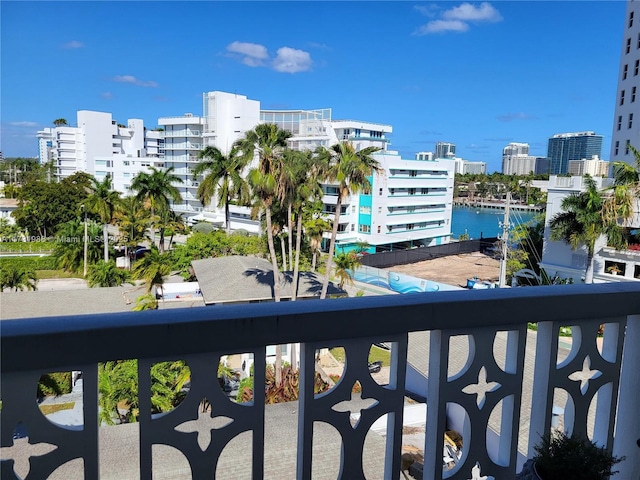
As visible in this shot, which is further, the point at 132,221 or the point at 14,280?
the point at 132,221

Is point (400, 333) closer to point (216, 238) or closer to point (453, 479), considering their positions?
point (453, 479)

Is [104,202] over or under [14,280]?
over

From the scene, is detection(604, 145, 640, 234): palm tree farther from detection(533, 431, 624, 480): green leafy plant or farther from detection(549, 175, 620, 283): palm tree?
detection(533, 431, 624, 480): green leafy plant

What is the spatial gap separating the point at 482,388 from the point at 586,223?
20257mm

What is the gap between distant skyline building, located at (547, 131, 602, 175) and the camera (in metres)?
79.8

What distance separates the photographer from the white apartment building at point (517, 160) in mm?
116056

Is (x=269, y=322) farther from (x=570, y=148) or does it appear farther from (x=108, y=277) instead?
(x=570, y=148)

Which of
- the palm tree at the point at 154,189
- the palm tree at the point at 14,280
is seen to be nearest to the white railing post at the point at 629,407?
the palm tree at the point at 14,280

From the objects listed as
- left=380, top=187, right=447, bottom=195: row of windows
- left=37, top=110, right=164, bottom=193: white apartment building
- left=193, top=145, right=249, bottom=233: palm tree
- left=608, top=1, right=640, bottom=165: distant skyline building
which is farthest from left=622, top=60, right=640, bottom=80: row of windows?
left=37, top=110, right=164, bottom=193: white apartment building

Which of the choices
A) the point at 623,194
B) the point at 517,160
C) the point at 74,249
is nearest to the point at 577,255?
the point at 623,194

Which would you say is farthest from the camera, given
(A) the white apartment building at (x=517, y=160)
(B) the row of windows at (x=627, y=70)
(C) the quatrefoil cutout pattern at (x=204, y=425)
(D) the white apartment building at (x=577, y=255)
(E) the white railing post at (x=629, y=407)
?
(A) the white apartment building at (x=517, y=160)

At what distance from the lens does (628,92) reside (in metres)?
30.6

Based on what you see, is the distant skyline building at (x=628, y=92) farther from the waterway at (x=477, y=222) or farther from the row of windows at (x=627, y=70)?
the waterway at (x=477, y=222)

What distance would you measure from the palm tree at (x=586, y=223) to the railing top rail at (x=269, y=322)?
20.0m
